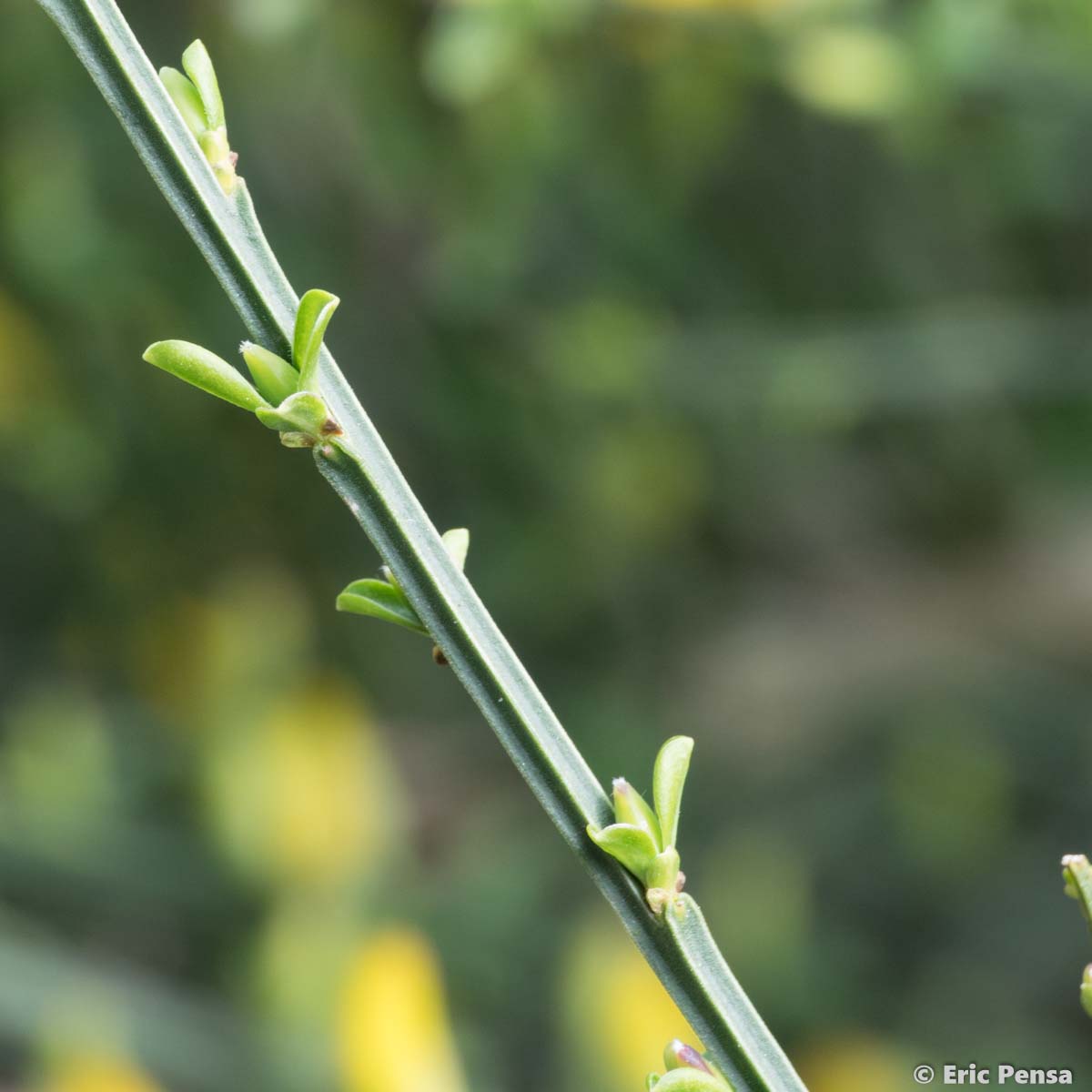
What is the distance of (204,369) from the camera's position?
0.30m

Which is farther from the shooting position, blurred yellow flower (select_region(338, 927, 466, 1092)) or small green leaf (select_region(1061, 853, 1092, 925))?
blurred yellow flower (select_region(338, 927, 466, 1092))

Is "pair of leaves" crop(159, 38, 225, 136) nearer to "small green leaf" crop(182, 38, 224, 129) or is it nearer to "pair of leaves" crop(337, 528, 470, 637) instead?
"small green leaf" crop(182, 38, 224, 129)

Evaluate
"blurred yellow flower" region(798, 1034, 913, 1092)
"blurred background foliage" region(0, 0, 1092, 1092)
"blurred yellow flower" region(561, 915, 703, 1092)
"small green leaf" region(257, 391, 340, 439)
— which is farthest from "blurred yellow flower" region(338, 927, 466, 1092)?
"small green leaf" region(257, 391, 340, 439)

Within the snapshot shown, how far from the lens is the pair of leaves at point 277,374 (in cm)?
29

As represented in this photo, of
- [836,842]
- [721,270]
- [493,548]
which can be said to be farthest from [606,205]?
[836,842]

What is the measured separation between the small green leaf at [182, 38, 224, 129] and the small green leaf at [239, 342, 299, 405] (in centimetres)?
6

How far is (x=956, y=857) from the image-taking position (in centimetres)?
122

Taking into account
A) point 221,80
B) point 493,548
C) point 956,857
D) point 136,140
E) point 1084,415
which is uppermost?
point 221,80

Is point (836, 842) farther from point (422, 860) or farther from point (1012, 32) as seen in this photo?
point (1012, 32)

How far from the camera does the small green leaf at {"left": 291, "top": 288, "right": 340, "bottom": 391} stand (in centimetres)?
29

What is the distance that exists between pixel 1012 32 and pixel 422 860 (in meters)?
0.87

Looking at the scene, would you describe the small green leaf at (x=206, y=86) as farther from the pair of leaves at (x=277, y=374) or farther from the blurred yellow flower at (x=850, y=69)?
the blurred yellow flower at (x=850, y=69)

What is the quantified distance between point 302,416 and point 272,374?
15mm

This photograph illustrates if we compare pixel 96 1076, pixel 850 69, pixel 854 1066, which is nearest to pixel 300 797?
pixel 96 1076
